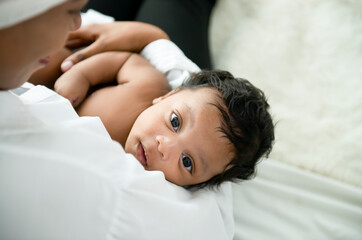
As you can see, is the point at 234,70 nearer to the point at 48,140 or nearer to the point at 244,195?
the point at 244,195

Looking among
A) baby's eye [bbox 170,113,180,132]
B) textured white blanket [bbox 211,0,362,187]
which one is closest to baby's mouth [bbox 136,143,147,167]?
baby's eye [bbox 170,113,180,132]

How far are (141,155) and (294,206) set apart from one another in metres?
0.61

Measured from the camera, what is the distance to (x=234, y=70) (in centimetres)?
145

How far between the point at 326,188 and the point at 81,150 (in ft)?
2.99

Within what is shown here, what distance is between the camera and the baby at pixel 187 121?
2.72ft

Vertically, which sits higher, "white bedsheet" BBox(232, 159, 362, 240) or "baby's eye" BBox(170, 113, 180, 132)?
"baby's eye" BBox(170, 113, 180, 132)

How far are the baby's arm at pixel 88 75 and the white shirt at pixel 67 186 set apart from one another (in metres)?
0.34

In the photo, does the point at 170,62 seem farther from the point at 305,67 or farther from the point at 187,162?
the point at 305,67

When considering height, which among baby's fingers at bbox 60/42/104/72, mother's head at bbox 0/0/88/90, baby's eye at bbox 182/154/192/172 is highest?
mother's head at bbox 0/0/88/90

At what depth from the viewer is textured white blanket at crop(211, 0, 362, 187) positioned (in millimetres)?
1223

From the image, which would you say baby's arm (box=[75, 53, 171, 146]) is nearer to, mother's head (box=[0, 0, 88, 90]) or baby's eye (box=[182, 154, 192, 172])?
baby's eye (box=[182, 154, 192, 172])

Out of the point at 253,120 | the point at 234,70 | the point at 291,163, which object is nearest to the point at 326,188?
the point at 291,163

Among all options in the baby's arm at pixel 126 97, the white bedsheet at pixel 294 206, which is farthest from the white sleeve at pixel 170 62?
the white bedsheet at pixel 294 206

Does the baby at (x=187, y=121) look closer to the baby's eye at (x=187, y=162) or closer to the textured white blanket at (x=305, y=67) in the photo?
the baby's eye at (x=187, y=162)
